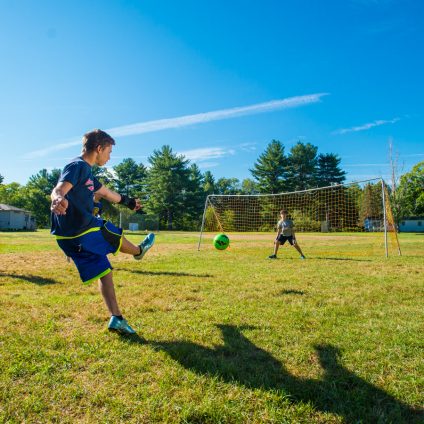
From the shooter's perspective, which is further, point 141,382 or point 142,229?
point 142,229

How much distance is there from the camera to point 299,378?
241 centimetres

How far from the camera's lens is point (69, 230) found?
3.18 m

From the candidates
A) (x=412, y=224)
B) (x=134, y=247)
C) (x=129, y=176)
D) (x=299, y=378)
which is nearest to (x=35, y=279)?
(x=134, y=247)

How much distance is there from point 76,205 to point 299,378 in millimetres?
2453

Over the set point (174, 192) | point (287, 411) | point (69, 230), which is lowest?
point (287, 411)

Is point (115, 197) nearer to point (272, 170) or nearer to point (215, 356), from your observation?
point (215, 356)

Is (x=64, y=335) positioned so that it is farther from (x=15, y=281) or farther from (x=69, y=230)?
(x=15, y=281)

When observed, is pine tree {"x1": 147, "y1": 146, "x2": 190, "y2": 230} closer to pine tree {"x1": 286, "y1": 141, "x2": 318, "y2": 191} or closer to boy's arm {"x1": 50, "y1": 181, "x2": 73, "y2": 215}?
pine tree {"x1": 286, "y1": 141, "x2": 318, "y2": 191}

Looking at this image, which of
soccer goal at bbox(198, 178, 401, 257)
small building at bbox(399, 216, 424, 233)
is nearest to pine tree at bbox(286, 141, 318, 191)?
small building at bbox(399, 216, 424, 233)

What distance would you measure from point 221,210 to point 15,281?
1725cm

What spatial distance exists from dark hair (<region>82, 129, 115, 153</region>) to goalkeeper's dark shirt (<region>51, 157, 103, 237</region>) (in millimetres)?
205

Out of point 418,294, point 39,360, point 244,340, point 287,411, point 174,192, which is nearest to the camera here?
point 287,411

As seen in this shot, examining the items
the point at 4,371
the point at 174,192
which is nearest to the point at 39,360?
the point at 4,371

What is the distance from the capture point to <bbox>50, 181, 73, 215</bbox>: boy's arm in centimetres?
278
